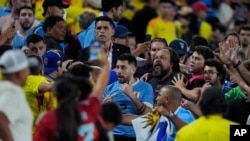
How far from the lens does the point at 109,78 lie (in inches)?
589

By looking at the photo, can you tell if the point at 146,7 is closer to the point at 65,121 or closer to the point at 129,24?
the point at 129,24

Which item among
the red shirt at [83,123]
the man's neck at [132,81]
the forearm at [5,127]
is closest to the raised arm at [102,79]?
the red shirt at [83,123]

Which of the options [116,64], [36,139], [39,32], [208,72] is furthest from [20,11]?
[36,139]

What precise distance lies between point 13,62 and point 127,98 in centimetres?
388

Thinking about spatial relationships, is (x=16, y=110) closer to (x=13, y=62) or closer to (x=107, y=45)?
(x=13, y=62)

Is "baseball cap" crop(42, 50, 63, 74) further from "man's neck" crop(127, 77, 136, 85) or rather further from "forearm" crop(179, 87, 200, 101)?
"forearm" crop(179, 87, 200, 101)

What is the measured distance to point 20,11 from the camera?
689 inches

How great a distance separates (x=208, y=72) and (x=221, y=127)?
140 inches

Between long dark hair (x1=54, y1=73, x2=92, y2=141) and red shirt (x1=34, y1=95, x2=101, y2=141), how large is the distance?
7cm

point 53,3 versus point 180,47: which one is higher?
point 53,3

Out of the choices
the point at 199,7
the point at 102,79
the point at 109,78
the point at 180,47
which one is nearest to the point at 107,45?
the point at 109,78

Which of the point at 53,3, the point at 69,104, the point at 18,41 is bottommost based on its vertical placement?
the point at 69,104

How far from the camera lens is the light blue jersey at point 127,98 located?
14727 mm

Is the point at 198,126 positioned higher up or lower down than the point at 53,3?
lower down
